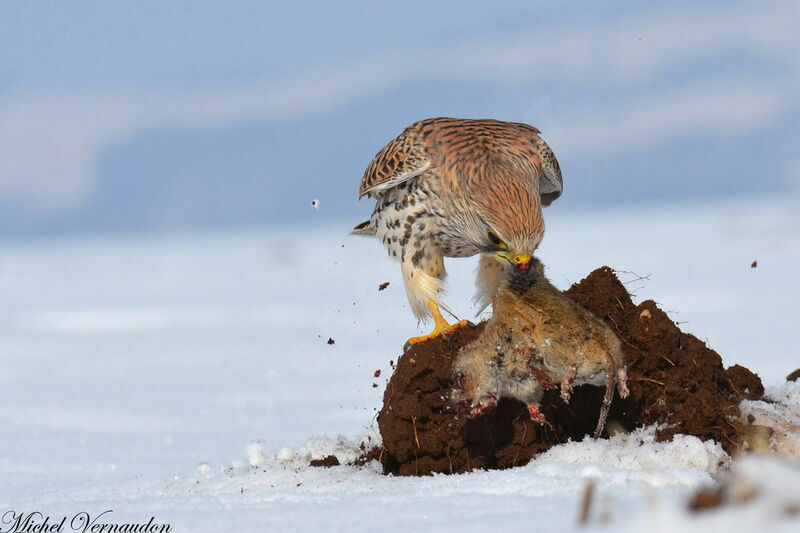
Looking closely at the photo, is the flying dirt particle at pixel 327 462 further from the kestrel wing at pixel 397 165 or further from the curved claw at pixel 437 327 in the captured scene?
the kestrel wing at pixel 397 165

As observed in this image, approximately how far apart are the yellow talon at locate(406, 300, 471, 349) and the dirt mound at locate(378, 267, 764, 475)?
1.30ft

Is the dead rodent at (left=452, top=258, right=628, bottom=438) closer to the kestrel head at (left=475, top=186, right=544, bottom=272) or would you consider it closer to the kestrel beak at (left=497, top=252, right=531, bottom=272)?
the kestrel beak at (left=497, top=252, right=531, bottom=272)

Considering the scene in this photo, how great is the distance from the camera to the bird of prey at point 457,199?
567 centimetres

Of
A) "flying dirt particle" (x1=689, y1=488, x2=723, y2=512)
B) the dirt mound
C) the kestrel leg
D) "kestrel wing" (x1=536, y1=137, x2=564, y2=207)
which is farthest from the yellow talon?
"flying dirt particle" (x1=689, y1=488, x2=723, y2=512)

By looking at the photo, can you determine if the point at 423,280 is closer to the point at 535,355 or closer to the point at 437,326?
the point at 437,326

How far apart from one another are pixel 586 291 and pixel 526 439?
1.05 meters

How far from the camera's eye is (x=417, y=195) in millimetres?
6527

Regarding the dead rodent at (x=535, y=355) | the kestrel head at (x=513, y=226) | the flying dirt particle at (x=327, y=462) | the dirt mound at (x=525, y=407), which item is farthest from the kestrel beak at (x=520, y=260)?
the flying dirt particle at (x=327, y=462)

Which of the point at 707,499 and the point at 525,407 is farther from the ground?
the point at 525,407

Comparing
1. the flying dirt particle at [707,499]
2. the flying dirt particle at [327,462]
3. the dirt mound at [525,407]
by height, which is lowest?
the flying dirt particle at [327,462]

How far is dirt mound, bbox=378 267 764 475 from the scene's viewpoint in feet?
17.4

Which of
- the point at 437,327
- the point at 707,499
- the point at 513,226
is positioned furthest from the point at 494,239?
the point at 707,499

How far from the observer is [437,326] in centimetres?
623

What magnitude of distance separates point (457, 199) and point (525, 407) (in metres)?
1.57
